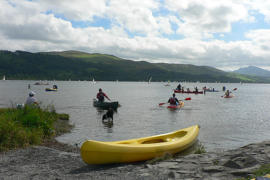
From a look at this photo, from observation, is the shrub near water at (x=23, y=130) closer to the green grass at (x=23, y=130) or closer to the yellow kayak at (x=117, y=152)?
the green grass at (x=23, y=130)

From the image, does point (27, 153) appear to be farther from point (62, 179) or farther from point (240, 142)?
point (240, 142)

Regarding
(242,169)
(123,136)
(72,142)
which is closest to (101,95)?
(123,136)

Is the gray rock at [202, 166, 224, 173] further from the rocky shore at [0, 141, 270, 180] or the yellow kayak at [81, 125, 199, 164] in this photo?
the yellow kayak at [81, 125, 199, 164]

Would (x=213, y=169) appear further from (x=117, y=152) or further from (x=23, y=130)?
(x=23, y=130)

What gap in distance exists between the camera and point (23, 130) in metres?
12.3

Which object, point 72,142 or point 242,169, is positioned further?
point 72,142

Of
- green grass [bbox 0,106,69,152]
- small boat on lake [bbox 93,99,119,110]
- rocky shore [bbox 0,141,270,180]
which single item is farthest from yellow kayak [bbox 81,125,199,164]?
small boat on lake [bbox 93,99,119,110]

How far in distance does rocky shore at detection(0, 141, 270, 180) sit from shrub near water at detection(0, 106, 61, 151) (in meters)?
0.93

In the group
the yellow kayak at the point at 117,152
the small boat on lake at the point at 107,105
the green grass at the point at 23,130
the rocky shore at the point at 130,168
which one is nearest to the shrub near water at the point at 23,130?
the green grass at the point at 23,130

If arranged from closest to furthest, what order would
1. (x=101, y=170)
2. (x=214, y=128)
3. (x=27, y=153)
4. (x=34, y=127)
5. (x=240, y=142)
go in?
(x=101, y=170) → (x=27, y=153) → (x=34, y=127) → (x=240, y=142) → (x=214, y=128)

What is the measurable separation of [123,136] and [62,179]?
388 inches

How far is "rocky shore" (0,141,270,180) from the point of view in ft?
24.8

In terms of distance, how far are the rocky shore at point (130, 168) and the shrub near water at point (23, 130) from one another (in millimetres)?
933

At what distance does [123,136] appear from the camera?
17484 mm
